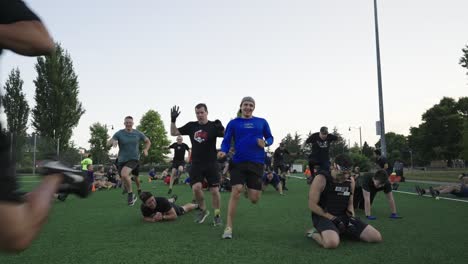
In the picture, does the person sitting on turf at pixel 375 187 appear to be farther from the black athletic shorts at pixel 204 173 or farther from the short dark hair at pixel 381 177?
the black athletic shorts at pixel 204 173

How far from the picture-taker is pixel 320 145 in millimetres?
11281

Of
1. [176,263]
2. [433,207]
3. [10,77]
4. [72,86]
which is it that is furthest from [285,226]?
[10,77]

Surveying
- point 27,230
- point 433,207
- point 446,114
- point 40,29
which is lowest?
point 433,207

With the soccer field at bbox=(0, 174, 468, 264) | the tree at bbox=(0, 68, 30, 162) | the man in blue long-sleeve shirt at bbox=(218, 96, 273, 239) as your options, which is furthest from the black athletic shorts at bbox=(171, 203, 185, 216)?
the tree at bbox=(0, 68, 30, 162)

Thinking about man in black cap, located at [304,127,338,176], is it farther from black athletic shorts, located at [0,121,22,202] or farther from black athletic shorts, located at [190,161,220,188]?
black athletic shorts, located at [0,121,22,202]

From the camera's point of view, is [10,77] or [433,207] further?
[10,77]

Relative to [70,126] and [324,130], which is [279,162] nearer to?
[324,130]

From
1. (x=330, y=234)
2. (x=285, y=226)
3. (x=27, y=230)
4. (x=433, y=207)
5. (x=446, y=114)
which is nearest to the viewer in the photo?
(x=27, y=230)

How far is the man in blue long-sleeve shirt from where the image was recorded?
5954 mm

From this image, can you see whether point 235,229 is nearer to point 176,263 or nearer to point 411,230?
point 176,263

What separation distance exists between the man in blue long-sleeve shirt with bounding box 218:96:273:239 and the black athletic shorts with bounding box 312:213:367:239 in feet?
3.93

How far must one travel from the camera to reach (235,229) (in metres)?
6.15

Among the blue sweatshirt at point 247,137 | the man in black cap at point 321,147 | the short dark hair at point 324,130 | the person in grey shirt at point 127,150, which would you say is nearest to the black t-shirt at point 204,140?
the blue sweatshirt at point 247,137

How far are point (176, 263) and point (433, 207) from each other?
773 cm
